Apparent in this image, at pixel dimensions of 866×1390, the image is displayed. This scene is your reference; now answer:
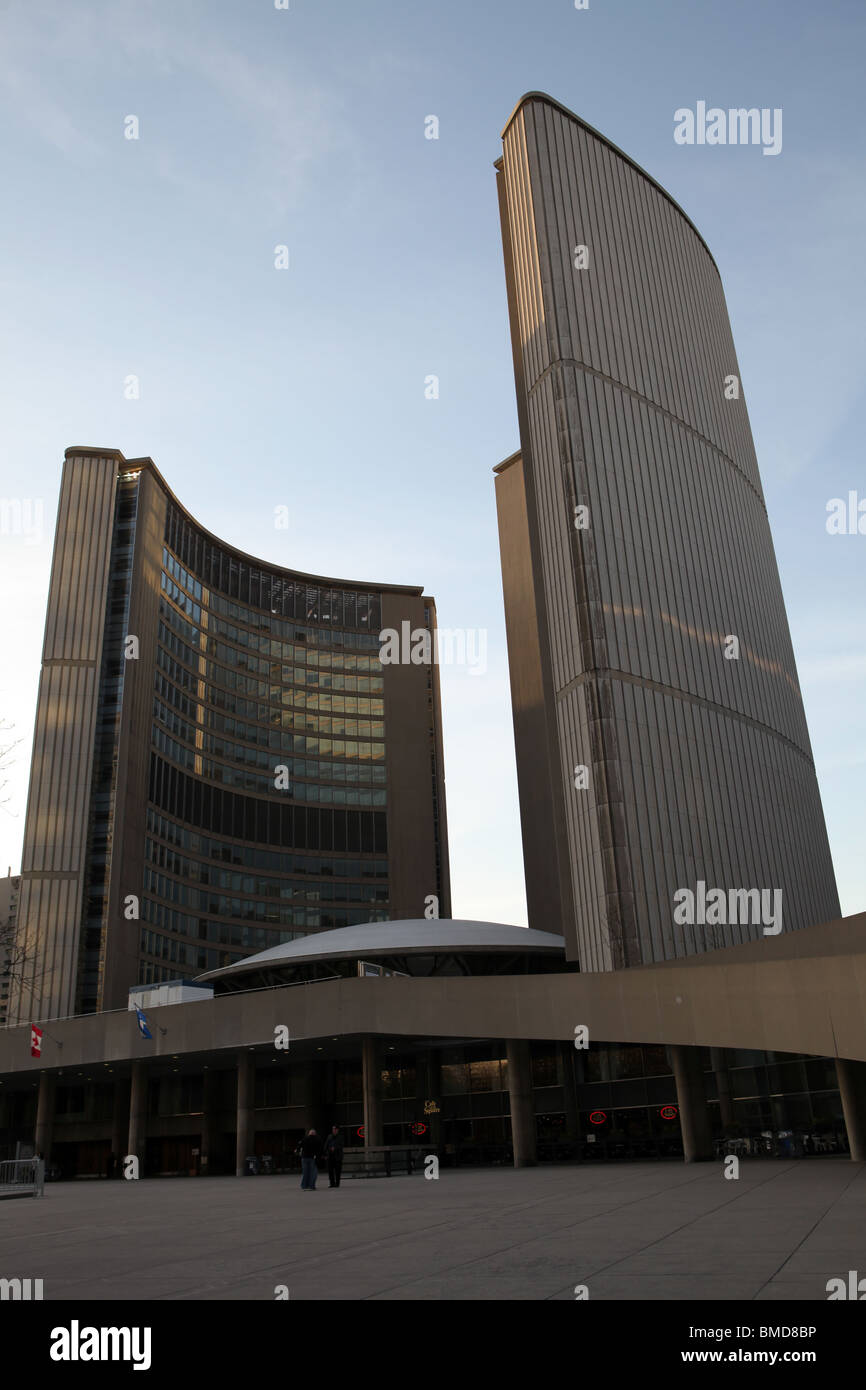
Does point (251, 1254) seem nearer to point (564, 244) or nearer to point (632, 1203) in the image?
point (632, 1203)

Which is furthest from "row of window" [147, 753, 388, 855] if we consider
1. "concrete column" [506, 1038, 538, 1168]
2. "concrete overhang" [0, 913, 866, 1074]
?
"concrete column" [506, 1038, 538, 1168]

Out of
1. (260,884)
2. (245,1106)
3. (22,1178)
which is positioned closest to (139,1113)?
(245,1106)

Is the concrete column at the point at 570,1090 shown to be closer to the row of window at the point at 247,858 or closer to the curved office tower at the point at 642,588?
the curved office tower at the point at 642,588

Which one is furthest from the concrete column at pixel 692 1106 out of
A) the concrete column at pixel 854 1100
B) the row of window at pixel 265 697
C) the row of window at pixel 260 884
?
the row of window at pixel 265 697

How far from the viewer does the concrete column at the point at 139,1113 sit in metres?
53.3

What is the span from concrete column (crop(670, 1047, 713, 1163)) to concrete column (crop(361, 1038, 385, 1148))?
44.5 feet

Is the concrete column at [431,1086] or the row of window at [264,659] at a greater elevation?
the row of window at [264,659]

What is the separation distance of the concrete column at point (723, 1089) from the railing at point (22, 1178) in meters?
25.0

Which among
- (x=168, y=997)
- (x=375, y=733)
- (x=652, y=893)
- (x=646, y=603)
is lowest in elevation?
(x=168, y=997)

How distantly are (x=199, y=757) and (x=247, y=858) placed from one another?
11389mm

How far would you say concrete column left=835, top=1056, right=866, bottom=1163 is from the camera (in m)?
29.8

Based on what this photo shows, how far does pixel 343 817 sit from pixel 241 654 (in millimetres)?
20101
